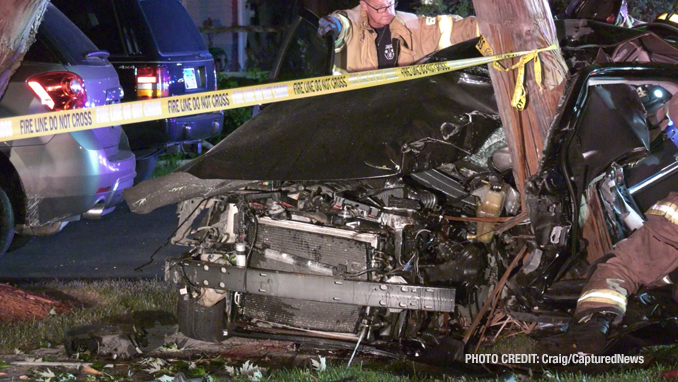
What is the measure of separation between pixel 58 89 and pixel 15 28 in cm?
168

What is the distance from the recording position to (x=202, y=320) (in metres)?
4.62

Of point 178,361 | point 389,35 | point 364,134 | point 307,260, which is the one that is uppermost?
point 389,35

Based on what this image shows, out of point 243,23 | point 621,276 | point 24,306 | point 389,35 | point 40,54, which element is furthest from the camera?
point 243,23

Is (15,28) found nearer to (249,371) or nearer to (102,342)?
(102,342)

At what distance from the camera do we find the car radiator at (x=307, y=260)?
427 cm

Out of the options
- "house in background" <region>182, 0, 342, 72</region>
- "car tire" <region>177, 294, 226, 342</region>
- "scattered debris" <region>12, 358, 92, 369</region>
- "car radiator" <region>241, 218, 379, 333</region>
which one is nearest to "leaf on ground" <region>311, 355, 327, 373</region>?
"car radiator" <region>241, 218, 379, 333</region>

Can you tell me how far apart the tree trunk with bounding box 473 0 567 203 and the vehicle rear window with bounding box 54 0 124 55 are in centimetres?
518

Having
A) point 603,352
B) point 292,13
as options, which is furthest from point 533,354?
point 292,13

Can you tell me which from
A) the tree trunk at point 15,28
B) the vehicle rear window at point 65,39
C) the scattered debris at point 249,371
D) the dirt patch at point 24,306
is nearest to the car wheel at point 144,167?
the vehicle rear window at point 65,39

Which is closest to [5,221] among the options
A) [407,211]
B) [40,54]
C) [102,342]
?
[40,54]

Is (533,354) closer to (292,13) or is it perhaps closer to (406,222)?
(406,222)

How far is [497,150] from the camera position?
4520 mm

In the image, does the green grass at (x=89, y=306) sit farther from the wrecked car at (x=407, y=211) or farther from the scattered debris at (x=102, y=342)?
the wrecked car at (x=407, y=211)

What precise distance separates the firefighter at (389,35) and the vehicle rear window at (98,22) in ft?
11.4
